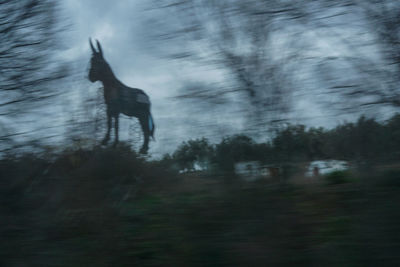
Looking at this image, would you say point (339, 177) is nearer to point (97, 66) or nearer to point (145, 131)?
point (145, 131)

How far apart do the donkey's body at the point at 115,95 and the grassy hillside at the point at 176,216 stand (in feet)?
1.96

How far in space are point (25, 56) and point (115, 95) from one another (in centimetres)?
153

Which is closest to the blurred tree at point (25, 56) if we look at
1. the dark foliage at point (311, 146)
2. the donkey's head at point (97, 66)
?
the donkey's head at point (97, 66)

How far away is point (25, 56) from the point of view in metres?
7.14

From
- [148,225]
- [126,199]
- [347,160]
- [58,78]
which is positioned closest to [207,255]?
[148,225]

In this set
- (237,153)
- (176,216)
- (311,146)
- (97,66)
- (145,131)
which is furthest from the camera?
Answer: (97,66)

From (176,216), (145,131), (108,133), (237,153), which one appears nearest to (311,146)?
(237,153)

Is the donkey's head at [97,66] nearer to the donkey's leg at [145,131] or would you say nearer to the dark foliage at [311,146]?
the donkey's leg at [145,131]

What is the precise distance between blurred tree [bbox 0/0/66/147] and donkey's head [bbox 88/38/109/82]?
1.61ft

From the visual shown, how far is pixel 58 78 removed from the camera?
23.3 feet

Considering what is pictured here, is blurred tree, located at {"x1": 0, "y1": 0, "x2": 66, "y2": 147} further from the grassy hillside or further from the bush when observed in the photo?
the bush

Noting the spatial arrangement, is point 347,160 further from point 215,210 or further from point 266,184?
point 215,210

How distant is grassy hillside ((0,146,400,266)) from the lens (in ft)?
14.9

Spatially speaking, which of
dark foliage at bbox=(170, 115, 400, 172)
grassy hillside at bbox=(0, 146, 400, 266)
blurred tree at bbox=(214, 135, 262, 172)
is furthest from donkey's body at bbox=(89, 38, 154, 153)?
blurred tree at bbox=(214, 135, 262, 172)
